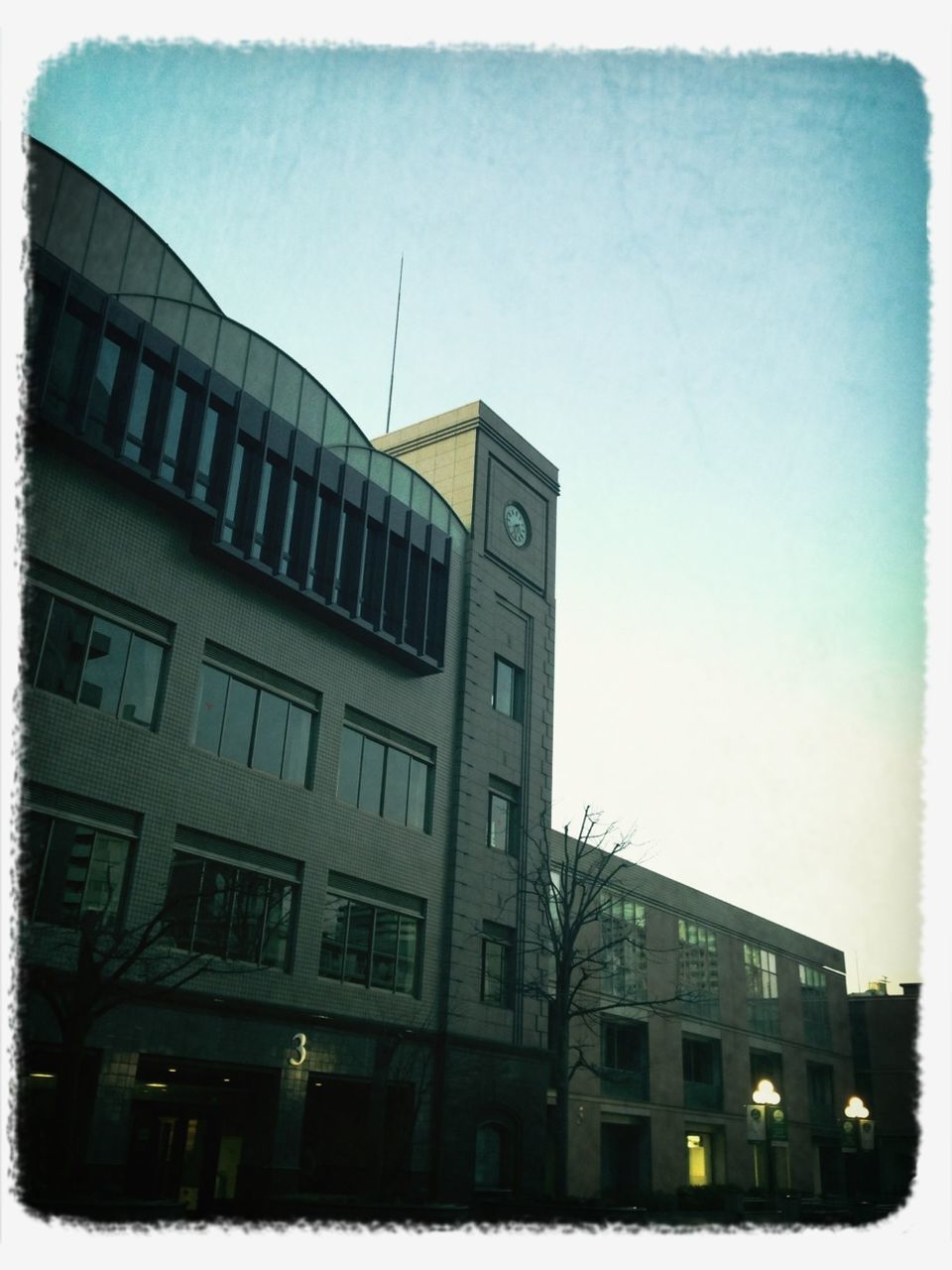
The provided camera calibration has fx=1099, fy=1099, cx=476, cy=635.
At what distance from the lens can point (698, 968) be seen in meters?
Answer: 48.6

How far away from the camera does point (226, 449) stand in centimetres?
2375

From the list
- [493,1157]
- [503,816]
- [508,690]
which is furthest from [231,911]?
[508,690]

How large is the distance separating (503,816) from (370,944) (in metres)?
6.97

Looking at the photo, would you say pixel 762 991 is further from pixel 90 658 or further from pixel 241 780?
pixel 90 658

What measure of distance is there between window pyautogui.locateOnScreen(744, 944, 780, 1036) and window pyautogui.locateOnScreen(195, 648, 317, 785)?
34.6 meters

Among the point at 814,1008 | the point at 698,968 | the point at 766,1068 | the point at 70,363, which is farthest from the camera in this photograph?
the point at 814,1008

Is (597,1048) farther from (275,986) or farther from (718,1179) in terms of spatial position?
(275,986)

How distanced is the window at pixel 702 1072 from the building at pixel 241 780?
1871cm

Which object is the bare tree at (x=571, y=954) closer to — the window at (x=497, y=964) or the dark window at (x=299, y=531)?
the window at (x=497, y=964)

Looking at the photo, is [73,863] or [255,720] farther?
[255,720]

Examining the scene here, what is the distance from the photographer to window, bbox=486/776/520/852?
31.2m

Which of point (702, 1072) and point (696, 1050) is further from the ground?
point (696, 1050)

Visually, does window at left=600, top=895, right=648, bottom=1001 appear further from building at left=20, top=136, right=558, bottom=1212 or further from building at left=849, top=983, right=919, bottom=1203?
building at left=849, top=983, right=919, bottom=1203

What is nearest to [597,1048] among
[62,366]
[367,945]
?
[367,945]
